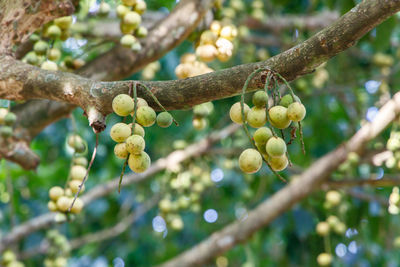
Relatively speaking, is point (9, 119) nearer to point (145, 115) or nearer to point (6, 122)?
point (6, 122)

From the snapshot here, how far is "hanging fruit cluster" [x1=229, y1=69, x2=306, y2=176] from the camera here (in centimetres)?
93

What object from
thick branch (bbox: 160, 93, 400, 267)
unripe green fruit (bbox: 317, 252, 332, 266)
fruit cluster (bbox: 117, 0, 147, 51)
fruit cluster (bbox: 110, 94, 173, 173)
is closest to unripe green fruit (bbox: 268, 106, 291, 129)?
fruit cluster (bbox: 110, 94, 173, 173)

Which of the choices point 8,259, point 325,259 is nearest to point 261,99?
point 8,259

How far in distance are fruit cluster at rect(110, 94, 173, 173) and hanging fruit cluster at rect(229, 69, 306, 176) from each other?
17 cm

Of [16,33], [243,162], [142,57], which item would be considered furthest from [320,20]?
[243,162]

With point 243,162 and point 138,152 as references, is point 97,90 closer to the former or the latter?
point 138,152

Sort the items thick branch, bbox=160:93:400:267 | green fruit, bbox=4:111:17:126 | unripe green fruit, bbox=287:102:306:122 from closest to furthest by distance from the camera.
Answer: unripe green fruit, bbox=287:102:306:122 < green fruit, bbox=4:111:17:126 < thick branch, bbox=160:93:400:267

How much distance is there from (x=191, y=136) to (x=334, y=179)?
1308mm

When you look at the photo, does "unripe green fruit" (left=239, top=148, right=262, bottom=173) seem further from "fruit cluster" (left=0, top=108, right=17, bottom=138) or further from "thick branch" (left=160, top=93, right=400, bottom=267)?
"thick branch" (left=160, top=93, right=400, bottom=267)

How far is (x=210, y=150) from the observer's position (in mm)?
2873

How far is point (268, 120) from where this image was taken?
95 cm

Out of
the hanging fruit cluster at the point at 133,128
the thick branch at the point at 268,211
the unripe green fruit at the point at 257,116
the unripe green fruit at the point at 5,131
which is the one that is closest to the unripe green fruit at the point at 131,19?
the unripe green fruit at the point at 5,131

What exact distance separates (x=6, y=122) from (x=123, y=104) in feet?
2.81

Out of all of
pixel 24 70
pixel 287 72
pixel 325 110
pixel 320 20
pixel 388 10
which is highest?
pixel 388 10
